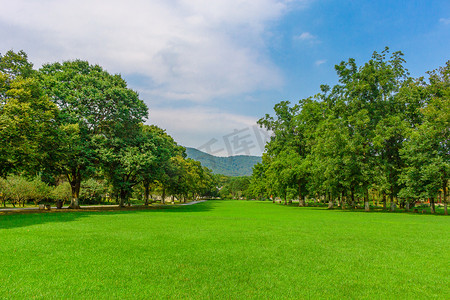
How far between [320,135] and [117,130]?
27163 millimetres

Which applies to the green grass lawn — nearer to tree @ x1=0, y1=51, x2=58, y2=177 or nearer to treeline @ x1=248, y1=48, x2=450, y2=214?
tree @ x1=0, y1=51, x2=58, y2=177

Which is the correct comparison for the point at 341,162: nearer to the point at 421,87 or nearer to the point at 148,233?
the point at 421,87

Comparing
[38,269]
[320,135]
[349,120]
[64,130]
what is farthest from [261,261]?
[320,135]

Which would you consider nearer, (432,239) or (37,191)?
(432,239)

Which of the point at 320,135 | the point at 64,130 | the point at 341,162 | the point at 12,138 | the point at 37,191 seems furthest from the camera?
the point at 320,135

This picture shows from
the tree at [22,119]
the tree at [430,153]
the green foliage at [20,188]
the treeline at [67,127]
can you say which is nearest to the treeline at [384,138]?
the tree at [430,153]

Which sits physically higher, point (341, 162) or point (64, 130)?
point (64, 130)

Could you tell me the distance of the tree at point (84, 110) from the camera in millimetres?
25828

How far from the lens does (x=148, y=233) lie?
12.0 meters

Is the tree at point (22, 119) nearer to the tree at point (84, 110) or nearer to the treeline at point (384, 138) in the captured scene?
the tree at point (84, 110)

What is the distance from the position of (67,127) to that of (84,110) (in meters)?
3.58

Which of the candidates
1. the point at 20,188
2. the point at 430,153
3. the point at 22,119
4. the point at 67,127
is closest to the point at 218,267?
the point at 22,119

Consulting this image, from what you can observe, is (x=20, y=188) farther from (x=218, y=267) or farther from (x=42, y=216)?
(x=218, y=267)

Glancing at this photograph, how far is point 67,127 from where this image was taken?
24.1 m
